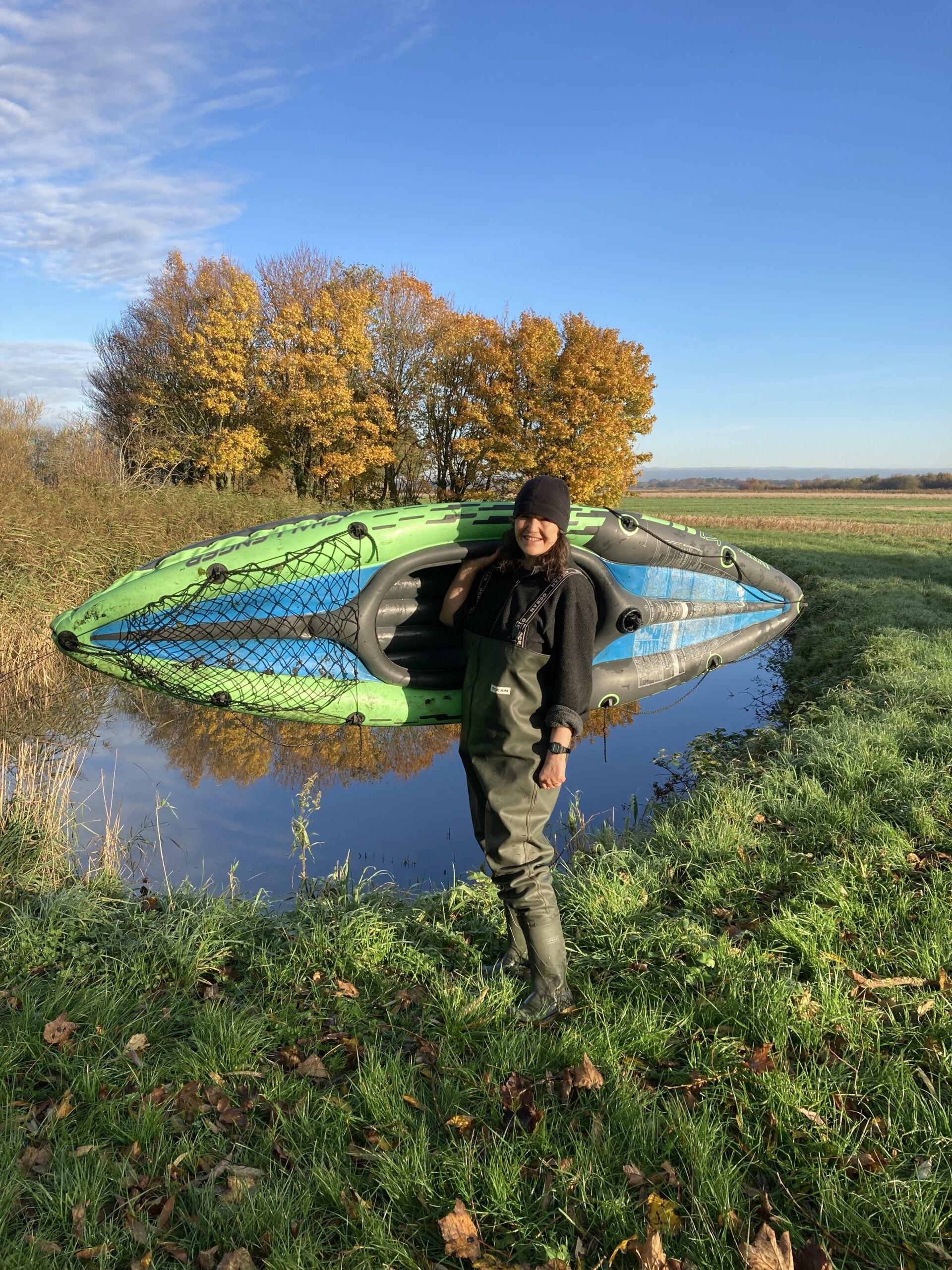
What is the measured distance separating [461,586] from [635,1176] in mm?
2310

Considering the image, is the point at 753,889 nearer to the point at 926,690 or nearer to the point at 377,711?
the point at 377,711

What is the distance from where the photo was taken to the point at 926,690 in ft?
20.7

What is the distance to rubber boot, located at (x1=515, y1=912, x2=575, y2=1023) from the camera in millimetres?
2840

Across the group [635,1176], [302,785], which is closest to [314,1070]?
[635,1176]

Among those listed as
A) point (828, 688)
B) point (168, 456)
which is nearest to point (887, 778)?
point (828, 688)

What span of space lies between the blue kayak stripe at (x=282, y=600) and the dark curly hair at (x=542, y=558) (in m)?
1.49

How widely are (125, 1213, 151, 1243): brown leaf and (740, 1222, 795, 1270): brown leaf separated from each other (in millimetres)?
1544

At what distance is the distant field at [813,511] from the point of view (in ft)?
92.3

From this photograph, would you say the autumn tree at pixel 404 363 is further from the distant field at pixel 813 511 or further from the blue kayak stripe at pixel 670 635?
the blue kayak stripe at pixel 670 635

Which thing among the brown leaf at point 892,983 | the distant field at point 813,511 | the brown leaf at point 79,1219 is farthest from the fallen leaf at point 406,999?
the distant field at point 813,511

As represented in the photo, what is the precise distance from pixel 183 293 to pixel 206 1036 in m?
27.7

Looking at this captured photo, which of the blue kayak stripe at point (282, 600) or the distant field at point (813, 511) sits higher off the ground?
the distant field at point (813, 511)

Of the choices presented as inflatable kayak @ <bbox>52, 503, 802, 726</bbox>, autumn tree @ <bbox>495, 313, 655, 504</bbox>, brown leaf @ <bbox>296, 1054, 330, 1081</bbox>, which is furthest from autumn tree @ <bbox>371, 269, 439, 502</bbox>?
brown leaf @ <bbox>296, 1054, 330, 1081</bbox>

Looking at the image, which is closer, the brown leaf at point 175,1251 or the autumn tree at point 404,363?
the brown leaf at point 175,1251
